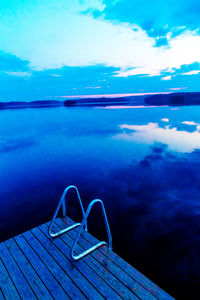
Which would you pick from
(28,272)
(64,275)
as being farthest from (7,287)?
(64,275)

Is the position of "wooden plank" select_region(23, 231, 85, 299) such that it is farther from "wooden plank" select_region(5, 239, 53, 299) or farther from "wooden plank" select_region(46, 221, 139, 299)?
"wooden plank" select_region(46, 221, 139, 299)

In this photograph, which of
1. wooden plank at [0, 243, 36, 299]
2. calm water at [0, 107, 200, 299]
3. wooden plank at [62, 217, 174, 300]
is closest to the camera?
wooden plank at [62, 217, 174, 300]

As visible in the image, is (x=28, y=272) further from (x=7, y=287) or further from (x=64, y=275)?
(x=64, y=275)

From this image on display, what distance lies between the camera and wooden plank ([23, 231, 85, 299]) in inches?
136

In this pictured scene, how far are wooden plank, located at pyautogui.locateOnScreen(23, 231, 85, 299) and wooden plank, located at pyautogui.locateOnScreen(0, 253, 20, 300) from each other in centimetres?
71

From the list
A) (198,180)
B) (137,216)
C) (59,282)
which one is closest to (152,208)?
(137,216)

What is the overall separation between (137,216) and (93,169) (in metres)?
6.44

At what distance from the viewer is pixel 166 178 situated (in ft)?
38.4

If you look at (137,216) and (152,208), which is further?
(152,208)

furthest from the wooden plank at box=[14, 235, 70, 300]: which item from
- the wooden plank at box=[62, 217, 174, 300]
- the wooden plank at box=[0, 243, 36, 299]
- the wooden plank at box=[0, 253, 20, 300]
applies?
the wooden plank at box=[62, 217, 174, 300]

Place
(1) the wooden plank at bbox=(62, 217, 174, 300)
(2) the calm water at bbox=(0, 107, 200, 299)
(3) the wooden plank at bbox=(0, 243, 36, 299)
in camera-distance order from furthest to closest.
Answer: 1. (2) the calm water at bbox=(0, 107, 200, 299)
2. (3) the wooden plank at bbox=(0, 243, 36, 299)
3. (1) the wooden plank at bbox=(62, 217, 174, 300)

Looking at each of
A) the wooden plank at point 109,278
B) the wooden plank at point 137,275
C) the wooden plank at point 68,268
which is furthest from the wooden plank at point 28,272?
the wooden plank at point 137,275

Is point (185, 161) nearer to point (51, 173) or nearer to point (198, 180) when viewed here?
point (198, 180)

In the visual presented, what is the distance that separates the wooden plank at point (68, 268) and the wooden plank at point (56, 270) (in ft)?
0.21
